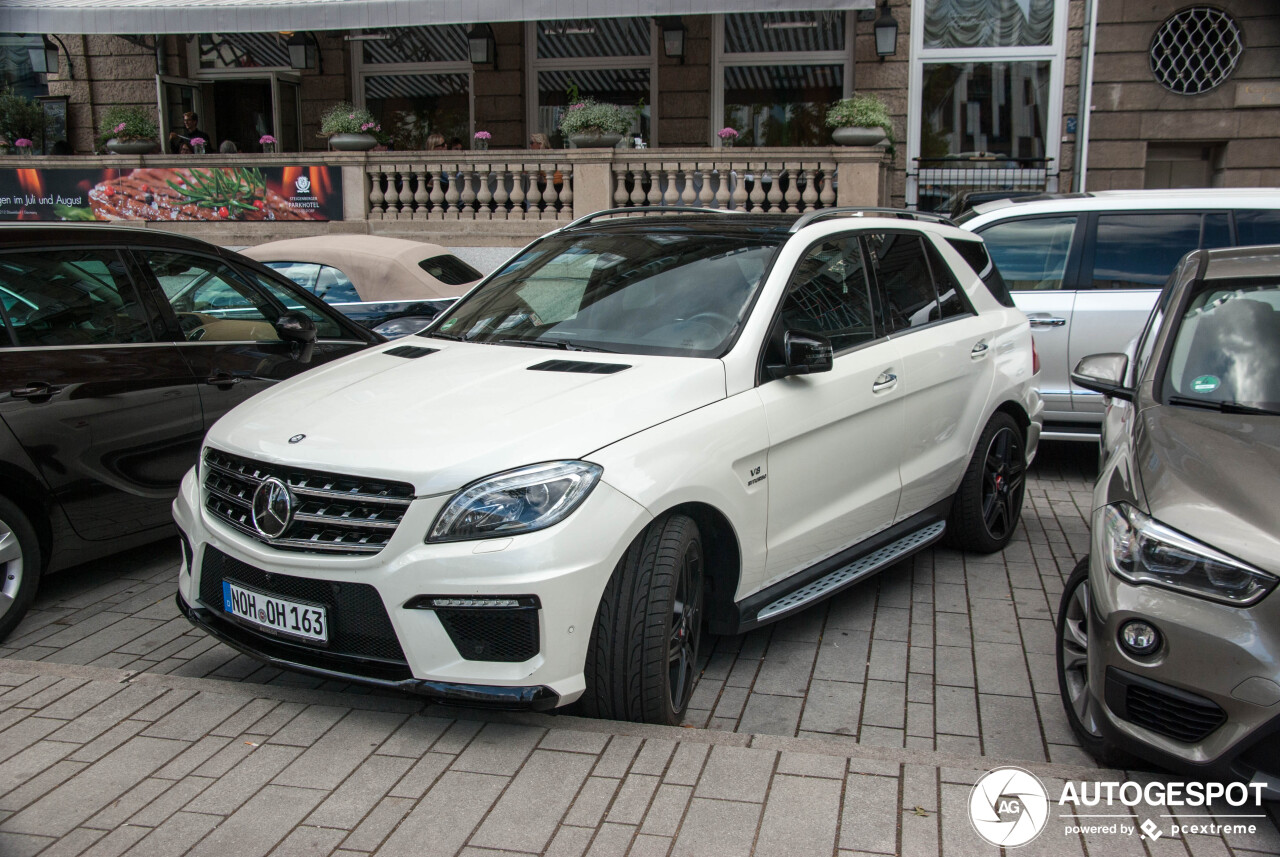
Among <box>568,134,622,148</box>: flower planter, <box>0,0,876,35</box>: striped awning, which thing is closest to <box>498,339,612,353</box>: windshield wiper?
<box>568,134,622,148</box>: flower planter

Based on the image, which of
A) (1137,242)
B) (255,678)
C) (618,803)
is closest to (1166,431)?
(618,803)

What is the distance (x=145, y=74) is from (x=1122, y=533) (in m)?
20.4

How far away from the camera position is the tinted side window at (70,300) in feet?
15.0

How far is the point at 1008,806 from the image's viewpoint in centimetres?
288

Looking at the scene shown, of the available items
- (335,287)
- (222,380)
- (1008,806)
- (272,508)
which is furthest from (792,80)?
(1008,806)

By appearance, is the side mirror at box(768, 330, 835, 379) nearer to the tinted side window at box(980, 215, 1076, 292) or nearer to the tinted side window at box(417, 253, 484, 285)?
the tinted side window at box(980, 215, 1076, 292)

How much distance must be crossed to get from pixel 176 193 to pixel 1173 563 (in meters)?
16.1

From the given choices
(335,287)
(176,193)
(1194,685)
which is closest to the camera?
(1194,685)

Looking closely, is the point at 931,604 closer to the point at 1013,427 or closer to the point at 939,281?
the point at 1013,427

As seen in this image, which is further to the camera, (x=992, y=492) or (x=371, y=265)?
(x=371, y=265)

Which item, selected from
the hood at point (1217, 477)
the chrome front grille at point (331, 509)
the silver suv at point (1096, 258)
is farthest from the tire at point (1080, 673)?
the silver suv at point (1096, 258)

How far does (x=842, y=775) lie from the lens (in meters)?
3.03

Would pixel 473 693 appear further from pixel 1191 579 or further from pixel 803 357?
pixel 1191 579

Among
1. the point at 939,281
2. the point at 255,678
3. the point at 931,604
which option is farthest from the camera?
the point at 939,281
